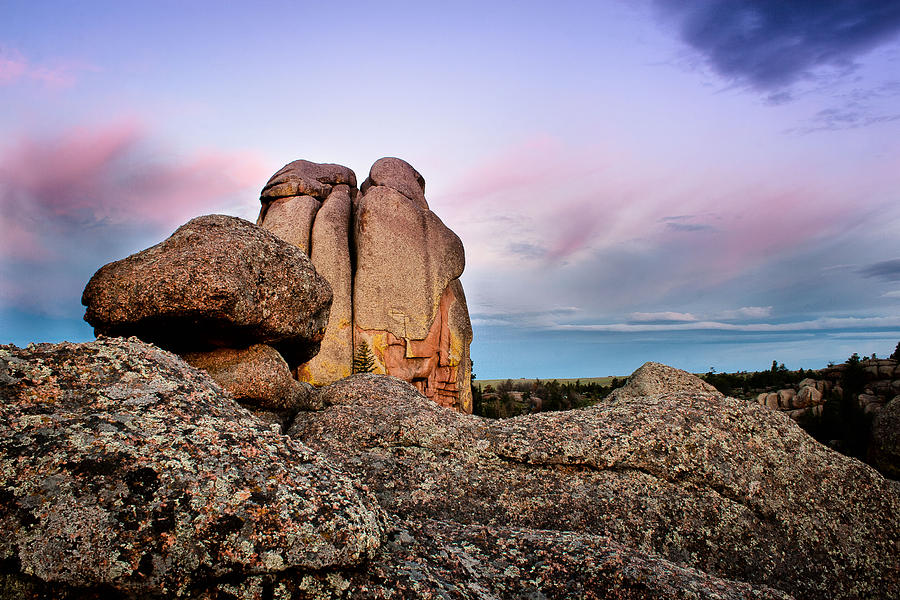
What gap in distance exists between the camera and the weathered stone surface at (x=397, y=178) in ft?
87.2

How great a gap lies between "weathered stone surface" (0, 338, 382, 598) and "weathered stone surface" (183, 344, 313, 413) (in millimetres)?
3348

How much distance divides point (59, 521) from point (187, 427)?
101 cm

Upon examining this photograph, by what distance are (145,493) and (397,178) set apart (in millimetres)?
24783

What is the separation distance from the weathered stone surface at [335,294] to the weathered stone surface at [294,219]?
38 cm

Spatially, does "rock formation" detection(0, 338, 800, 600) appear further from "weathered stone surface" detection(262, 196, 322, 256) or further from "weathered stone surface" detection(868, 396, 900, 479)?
"weathered stone surface" detection(262, 196, 322, 256)

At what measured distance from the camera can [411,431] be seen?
679 cm

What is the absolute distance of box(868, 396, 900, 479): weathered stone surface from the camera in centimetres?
1126

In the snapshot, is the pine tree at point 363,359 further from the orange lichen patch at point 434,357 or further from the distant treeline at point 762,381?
the distant treeline at point 762,381

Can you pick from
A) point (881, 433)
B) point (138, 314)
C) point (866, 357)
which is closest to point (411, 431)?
point (138, 314)

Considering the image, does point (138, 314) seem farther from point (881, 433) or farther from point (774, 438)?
point (881, 433)

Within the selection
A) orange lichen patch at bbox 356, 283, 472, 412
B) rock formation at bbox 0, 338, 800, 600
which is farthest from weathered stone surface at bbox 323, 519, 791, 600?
orange lichen patch at bbox 356, 283, 472, 412

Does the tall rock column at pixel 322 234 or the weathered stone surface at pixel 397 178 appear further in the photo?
the weathered stone surface at pixel 397 178

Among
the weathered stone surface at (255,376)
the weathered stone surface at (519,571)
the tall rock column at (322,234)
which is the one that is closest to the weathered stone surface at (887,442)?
the weathered stone surface at (519,571)

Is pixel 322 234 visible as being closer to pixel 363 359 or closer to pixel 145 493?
pixel 363 359
